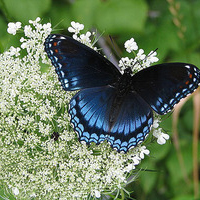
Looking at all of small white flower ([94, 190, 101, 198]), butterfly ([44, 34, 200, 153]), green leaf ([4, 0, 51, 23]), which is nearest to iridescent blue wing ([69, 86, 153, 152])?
butterfly ([44, 34, 200, 153])

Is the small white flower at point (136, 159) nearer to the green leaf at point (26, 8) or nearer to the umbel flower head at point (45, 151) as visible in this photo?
the umbel flower head at point (45, 151)

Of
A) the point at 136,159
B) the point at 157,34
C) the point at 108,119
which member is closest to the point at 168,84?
the point at 108,119

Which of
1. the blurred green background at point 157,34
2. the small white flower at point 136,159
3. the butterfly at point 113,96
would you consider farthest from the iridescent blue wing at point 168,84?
the blurred green background at point 157,34

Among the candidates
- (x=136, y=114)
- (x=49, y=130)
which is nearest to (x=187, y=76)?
(x=136, y=114)

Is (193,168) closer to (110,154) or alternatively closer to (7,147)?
(110,154)

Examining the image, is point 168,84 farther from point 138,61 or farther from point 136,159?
point 136,159

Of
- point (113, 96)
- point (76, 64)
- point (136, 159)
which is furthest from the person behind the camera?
point (113, 96)
